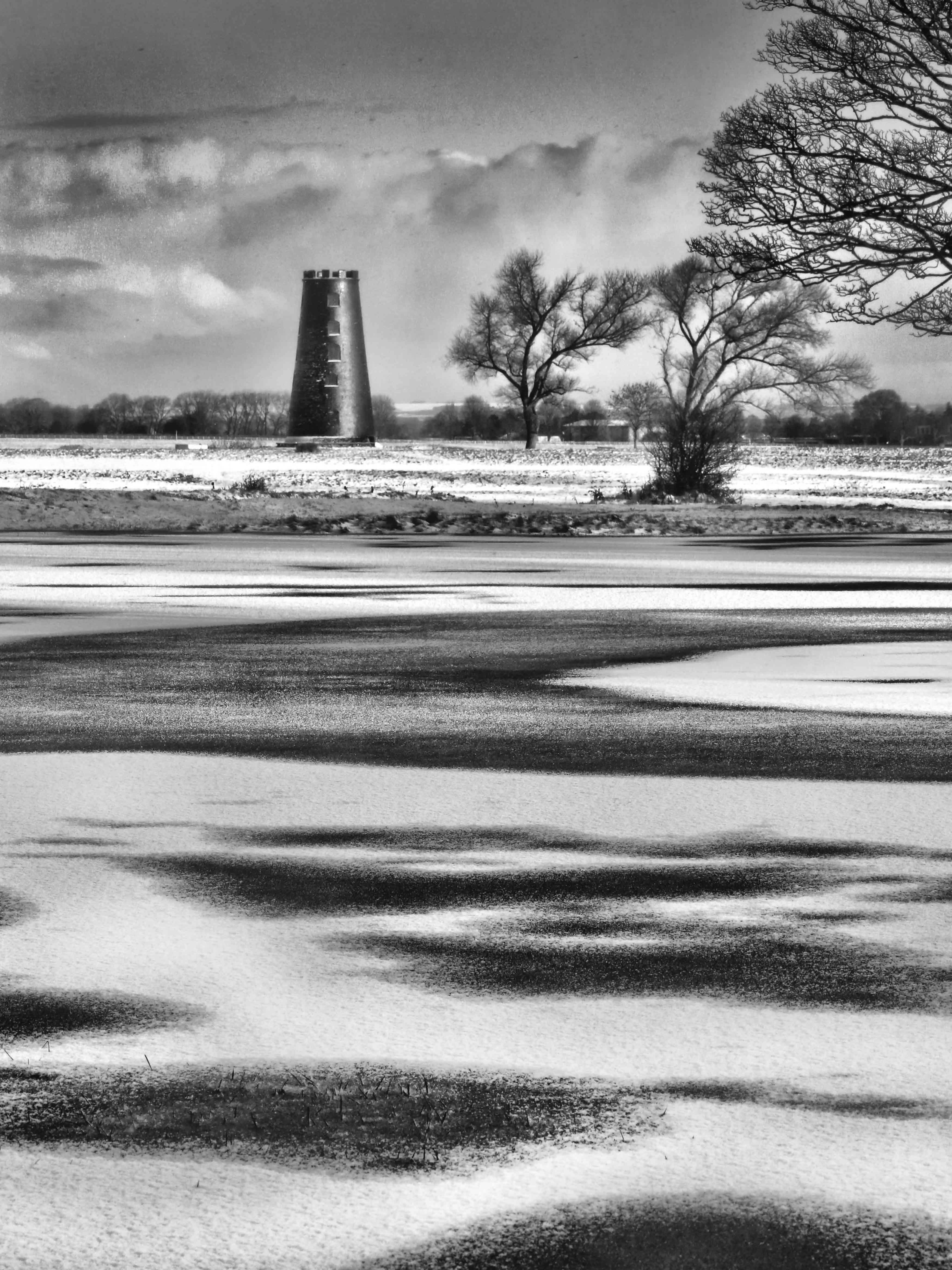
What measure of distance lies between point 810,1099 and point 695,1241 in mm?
678

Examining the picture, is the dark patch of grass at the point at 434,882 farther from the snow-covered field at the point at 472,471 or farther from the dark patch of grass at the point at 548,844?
the snow-covered field at the point at 472,471

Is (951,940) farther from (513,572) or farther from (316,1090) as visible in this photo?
(513,572)

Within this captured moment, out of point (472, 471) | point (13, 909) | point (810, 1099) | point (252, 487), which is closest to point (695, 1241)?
point (810, 1099)

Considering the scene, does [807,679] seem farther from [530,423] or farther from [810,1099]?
[530,423]

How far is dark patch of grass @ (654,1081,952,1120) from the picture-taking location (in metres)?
3.31

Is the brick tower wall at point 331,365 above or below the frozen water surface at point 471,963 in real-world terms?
above

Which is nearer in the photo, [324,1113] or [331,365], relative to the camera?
[324,1113]

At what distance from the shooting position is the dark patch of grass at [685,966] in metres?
4.04

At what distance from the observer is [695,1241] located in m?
2.79

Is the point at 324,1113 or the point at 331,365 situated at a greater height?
the point at 331,365

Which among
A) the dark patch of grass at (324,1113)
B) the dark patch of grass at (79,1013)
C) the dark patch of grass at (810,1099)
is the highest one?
the dark patch of grass at (79,1013)

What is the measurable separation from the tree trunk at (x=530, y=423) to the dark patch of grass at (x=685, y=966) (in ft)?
208

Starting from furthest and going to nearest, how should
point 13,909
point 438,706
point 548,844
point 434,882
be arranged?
point 438,706, point 548,844, point 434,882, point 13,909

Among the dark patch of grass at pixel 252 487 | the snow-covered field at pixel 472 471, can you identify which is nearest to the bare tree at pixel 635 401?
the snow-covered field at pixel 472 471
